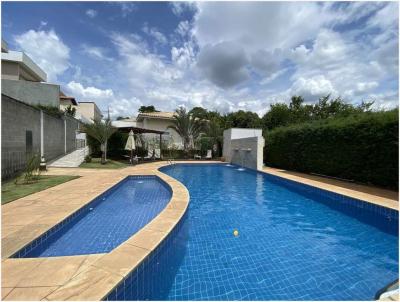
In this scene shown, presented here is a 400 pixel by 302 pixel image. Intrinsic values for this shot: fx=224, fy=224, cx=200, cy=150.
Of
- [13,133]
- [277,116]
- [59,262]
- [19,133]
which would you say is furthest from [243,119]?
[59,262]

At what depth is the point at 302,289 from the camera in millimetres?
3396

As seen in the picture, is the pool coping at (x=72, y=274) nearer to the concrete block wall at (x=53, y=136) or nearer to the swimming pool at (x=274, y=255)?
the swimming pool at (x=274, y=255)

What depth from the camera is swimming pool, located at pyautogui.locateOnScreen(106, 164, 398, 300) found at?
3.33m

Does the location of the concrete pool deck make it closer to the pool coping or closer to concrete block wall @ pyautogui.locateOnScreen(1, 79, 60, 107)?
the pool coping

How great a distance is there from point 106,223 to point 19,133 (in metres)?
8.45

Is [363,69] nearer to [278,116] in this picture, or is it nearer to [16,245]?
[16,245]

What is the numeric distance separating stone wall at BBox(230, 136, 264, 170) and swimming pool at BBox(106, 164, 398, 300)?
7795mm

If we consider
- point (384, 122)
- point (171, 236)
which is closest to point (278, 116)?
point (384, 122)

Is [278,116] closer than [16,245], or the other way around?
[16,245]

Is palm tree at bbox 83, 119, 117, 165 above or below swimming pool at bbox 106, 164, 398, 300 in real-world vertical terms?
above

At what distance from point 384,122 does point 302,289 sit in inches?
319

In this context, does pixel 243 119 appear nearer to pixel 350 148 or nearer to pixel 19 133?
pixel 350 148

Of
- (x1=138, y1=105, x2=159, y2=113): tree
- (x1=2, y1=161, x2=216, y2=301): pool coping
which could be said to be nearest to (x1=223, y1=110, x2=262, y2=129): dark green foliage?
(x1=138, y1=105, x2=159, y2=113): tree

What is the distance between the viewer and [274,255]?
14.4ft
